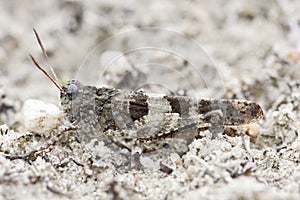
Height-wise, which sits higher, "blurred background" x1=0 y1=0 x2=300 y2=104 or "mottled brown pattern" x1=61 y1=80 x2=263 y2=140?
"blurred background" x1=0 y1=0 x2=300 y2=104

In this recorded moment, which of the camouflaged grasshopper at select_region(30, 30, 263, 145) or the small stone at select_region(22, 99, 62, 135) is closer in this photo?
the camouflaged grasshopper at select_region(30, 30, 263, 145)

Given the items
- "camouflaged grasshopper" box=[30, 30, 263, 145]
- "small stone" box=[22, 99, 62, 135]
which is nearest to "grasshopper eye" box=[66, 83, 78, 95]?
"camouflaged grasshopper" box=[30, 30, 263, 145]

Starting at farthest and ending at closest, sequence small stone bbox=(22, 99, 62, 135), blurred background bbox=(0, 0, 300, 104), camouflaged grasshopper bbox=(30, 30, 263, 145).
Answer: blurred background bbox=(0, 0, 300, 104) → small stone bbox=(22, 99, 62, 135) → camouflaged grasshopper bbox=(30, 30, 263, 145)

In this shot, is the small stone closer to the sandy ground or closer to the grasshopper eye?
the sandy ground

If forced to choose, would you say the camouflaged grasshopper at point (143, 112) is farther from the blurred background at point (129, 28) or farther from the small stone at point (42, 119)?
the blurred background at point (129, 28)

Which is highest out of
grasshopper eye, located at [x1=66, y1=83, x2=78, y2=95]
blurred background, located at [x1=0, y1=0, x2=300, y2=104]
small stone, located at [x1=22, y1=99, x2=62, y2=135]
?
blurred background, located at [x1=0, y1=0, x2=300, y2=104]

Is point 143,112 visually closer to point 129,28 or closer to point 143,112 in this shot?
point 143,112
